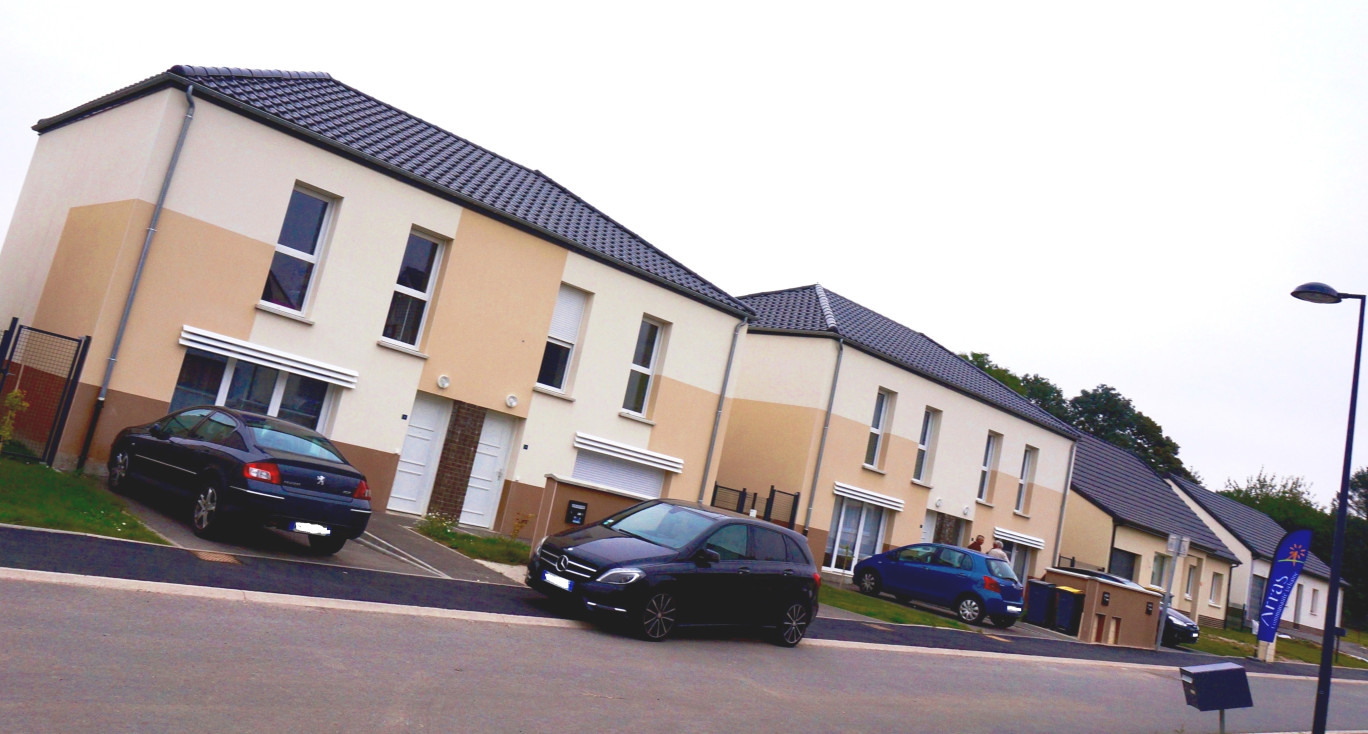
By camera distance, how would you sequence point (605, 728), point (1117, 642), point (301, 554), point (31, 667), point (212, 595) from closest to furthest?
point (31, 667) → point (605, 728) → point (212, 595) → point (301, 554) → point (1117, 642)

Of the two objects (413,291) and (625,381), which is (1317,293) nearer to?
(625,381)

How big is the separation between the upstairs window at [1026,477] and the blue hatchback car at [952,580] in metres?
9.84

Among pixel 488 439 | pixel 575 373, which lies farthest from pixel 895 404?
pixel 488 439

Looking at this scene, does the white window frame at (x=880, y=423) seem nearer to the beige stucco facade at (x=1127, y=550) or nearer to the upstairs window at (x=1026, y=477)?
the upstairs window at (x=1026, y=477)

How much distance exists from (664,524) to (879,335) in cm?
1703

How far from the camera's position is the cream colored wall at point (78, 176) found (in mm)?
13953

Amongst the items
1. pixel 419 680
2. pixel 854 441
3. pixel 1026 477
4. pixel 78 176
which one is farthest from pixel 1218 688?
pixel 1026 477

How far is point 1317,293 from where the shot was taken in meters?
12.5

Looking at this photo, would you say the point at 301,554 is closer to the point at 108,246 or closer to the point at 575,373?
the point at 108,246

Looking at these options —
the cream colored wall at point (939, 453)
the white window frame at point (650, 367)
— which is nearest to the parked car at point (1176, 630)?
the cream colored wall at point (939, 453)

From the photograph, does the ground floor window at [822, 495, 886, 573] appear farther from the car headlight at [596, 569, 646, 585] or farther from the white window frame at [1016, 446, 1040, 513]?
the car headlight at [596, 569, 646, 585]

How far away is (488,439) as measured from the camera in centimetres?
1859

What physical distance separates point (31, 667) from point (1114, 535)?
115 ft

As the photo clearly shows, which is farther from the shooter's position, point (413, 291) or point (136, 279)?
point (413, 291)
